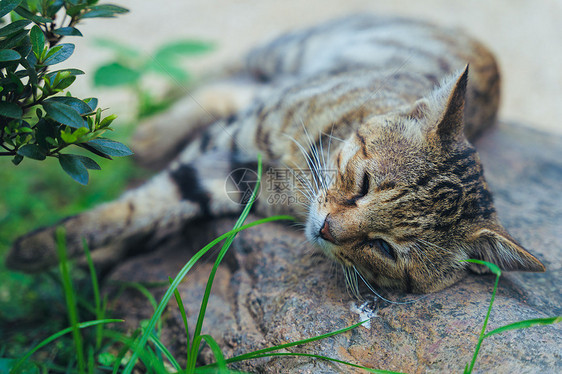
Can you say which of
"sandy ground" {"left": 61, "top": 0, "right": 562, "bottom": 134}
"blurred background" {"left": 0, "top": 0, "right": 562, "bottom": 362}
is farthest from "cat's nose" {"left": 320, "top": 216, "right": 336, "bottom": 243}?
"sandy ground" {"left": 61, "top": 0, "right": 562, "bottom": 134}

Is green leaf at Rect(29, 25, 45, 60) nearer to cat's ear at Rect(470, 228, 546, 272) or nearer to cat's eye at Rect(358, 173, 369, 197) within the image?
cat's eye at Rect(358, 173, 369, 197)

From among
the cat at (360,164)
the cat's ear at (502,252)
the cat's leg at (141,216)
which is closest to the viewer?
the cat's ear at (502,252)

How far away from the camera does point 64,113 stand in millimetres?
1278

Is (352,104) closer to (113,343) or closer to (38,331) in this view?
(113,343)

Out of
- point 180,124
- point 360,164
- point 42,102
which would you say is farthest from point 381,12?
point 42,102

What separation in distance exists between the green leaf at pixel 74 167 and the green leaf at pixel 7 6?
1.44 ft

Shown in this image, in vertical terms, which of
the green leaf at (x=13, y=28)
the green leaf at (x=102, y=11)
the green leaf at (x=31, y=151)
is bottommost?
the green leaf at (x=31, y=151)

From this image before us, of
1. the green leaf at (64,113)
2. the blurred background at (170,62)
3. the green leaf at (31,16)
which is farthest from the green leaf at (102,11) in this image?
the blurred background at (170,62)

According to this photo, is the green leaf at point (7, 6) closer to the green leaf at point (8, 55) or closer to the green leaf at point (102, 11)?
the green leaf at point (8, 55)

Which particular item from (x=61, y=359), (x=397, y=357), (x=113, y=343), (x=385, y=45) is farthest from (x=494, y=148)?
(x=61, y=359)

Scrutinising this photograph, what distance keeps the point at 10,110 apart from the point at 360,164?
131 centimetres

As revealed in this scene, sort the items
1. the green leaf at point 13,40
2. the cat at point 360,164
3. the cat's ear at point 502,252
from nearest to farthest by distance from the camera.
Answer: the green leaf at point 13,40 → the cat's ear at point 502,252 → the cat at point 360,164

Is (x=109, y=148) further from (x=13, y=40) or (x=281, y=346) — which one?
(x=281, y=346)

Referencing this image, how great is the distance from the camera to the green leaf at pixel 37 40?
1284 mm
